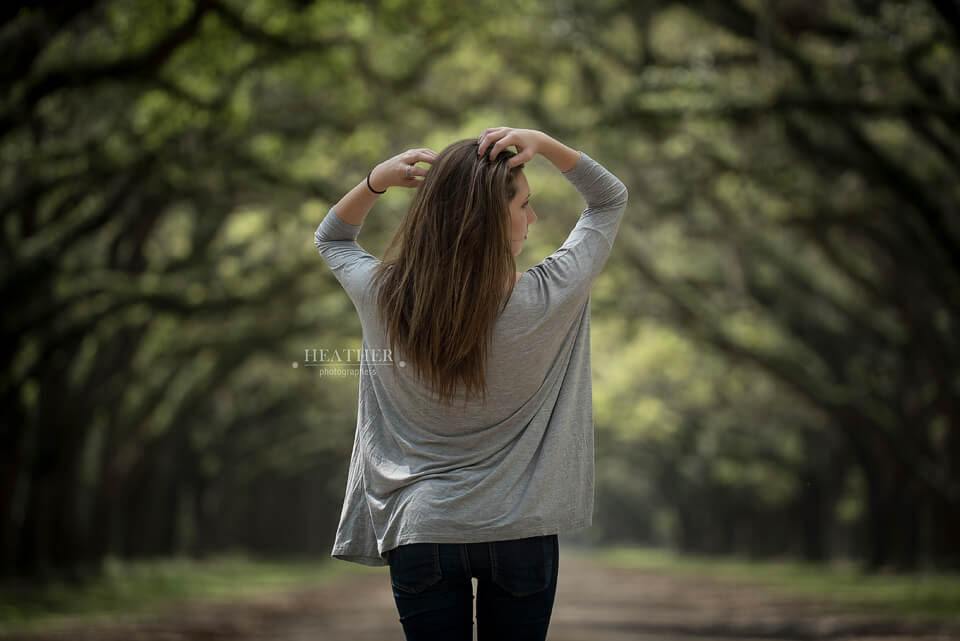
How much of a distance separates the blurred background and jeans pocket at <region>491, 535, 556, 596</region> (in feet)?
23.4

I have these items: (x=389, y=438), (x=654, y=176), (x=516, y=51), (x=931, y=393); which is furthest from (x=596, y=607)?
(x=389, y=438)

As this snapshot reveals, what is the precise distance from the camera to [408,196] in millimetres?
19438

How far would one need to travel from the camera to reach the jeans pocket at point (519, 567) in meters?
2.65

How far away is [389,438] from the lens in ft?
9.41

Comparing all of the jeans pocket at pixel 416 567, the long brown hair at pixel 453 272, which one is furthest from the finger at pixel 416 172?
the jeans pocket at pixel 416 567

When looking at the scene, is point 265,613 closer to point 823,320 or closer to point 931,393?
point 823,320

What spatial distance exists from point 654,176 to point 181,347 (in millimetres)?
10101

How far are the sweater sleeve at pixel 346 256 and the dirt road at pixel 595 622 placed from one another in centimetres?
1053

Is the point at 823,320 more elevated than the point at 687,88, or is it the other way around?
the point at 687,88

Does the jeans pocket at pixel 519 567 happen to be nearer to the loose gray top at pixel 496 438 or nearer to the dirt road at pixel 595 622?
the loose gray top at pixel 496 438

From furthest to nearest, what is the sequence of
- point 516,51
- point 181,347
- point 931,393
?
1. point 931,393
2. point 181,347
3. point 516,51

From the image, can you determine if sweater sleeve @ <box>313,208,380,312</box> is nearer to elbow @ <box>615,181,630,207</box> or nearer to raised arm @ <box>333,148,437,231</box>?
raised arm @ <box>333,148,437,231</box>

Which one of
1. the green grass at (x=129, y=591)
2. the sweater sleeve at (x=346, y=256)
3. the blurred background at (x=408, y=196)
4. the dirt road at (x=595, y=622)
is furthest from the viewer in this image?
the green grass at (x=129, y=591)

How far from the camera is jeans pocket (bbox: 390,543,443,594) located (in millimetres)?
2658
